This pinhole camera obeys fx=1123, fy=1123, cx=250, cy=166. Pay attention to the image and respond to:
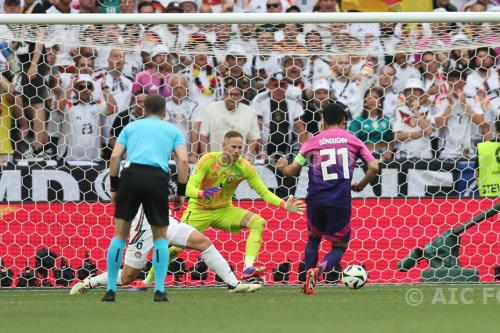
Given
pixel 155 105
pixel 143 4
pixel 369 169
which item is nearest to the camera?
pixel 155 105

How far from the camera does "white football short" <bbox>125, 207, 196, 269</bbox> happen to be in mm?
10250

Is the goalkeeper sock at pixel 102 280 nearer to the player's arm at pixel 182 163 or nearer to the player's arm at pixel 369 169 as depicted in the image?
the player's arm at pixel 182 163

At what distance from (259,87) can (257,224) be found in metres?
1.83

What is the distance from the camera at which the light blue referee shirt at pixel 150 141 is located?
30.1ft

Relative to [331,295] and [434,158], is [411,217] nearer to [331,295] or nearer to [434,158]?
[434,158]

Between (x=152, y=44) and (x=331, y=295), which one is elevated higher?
(x=152, y=44)

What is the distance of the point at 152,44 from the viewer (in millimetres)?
12133

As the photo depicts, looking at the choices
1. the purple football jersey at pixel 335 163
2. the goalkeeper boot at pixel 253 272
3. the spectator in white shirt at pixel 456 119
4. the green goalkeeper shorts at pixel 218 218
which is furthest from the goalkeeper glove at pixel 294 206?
the spectator in white shirt at pixel 456 119

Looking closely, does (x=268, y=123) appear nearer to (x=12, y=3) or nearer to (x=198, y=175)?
(x=198, y=175)

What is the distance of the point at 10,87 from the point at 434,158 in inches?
181

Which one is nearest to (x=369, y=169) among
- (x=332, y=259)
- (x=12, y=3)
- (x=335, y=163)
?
(x=335, y=163)

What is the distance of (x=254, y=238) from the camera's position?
1121 cm

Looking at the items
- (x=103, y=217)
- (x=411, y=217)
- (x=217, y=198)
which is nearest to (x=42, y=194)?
(x=103, y=217)

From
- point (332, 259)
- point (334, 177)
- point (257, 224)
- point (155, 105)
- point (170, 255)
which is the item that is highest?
point (155, 105)
